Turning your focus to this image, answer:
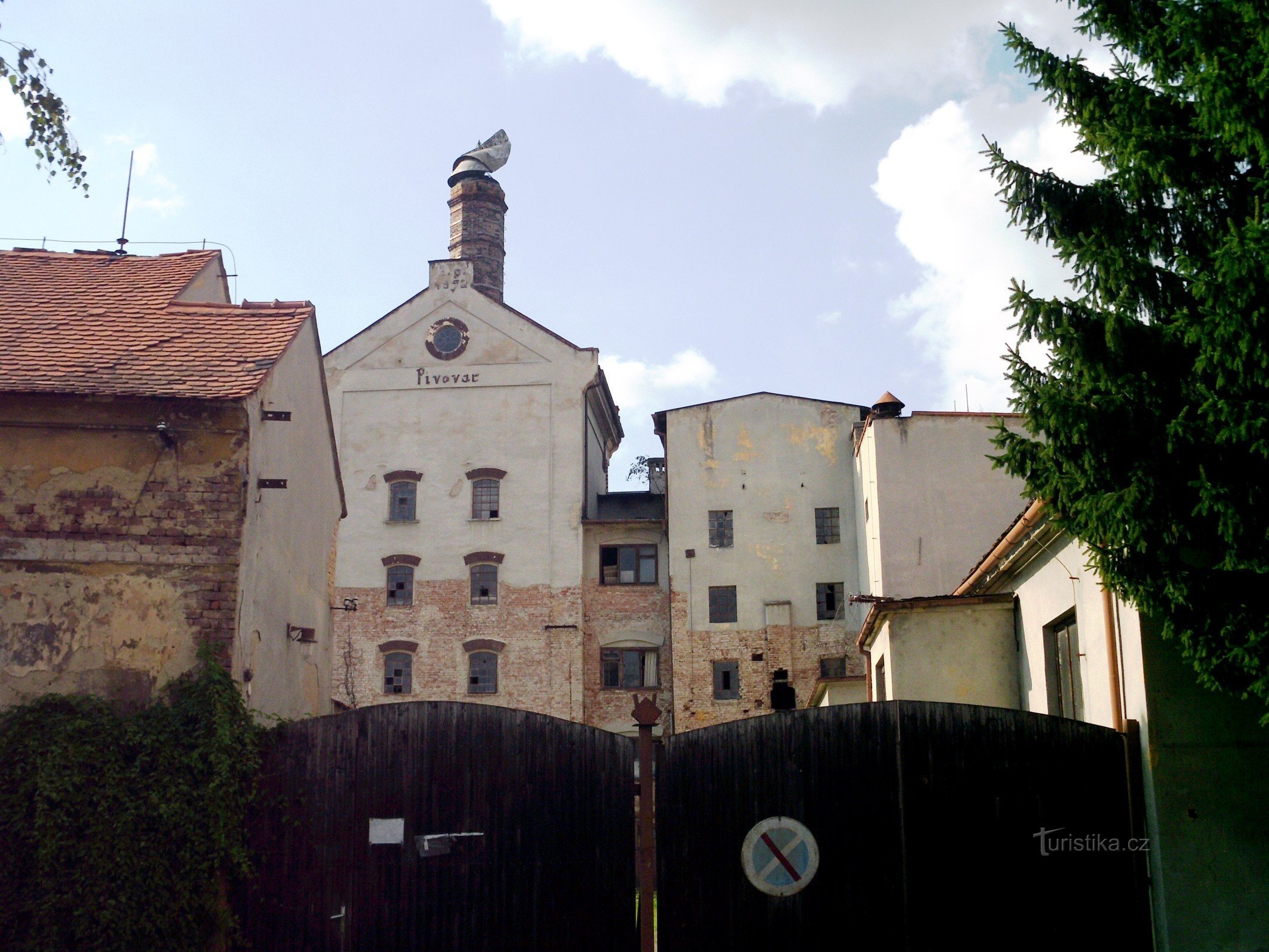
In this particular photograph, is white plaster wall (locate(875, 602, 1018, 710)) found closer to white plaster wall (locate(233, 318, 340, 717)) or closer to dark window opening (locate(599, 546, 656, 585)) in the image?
white plaster wall (locate(233, 318, 340, 717))

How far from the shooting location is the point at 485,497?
39875 millimetres

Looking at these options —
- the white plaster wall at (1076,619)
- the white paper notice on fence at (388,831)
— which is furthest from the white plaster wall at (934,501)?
the white paper notice on fence at (388,831)

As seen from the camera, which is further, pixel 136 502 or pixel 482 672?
pixel 482 672

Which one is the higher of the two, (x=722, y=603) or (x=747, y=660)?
(x=722, y=603)

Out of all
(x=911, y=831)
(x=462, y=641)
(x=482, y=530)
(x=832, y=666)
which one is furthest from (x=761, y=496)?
(x=911, y=831)

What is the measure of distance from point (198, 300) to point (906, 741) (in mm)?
11612

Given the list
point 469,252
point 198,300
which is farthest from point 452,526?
point 198,300

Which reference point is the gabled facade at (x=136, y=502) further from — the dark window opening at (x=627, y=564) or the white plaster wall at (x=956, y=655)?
the dark window opening at (x=627, y=564)

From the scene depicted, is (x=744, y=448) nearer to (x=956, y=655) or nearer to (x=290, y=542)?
(x=956, y=655)

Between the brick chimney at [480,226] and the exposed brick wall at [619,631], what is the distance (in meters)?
12.7

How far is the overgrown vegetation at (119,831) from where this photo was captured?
1013 cm

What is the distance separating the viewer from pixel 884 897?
10.0 meters

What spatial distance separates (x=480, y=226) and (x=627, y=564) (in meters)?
15.1

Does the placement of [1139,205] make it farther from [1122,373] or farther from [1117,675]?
[1117,675]
